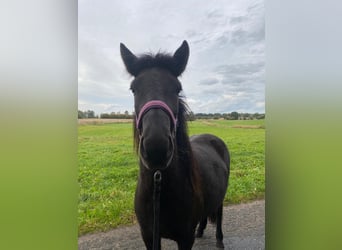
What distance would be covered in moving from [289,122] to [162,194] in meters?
0.61

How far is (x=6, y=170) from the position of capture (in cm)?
89

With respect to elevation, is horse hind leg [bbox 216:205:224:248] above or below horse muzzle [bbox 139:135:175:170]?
below

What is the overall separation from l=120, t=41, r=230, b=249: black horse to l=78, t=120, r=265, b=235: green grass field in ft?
0.38

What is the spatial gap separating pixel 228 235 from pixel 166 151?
71 cm

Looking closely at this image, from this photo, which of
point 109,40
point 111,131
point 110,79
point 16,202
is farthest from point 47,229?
point 109,40

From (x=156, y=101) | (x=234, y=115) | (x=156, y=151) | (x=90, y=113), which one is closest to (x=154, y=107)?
(x=156, y=101)

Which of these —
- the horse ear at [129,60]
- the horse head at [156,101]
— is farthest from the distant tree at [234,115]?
the horse ear at [129,60]

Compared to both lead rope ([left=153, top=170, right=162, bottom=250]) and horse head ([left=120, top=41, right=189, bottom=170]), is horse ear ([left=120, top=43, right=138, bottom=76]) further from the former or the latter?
lead rope ([left=153, top=170, right=162, bottom=250])

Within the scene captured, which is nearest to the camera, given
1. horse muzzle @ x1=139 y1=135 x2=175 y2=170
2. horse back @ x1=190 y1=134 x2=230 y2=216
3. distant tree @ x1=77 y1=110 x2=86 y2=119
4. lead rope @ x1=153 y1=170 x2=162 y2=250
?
horse muzzle @ x1=139 y1=135 x2=175 y2=170

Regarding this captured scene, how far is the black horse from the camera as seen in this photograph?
79 cm

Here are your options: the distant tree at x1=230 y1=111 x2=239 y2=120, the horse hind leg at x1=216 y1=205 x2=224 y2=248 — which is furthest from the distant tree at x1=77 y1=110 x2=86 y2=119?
the horse hind leg at x1=216 y1=205 x2=224 y2=248

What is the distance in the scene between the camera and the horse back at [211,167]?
1.17 metres

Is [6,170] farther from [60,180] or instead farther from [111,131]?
[111,131]

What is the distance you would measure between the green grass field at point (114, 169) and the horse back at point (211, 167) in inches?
4.6
